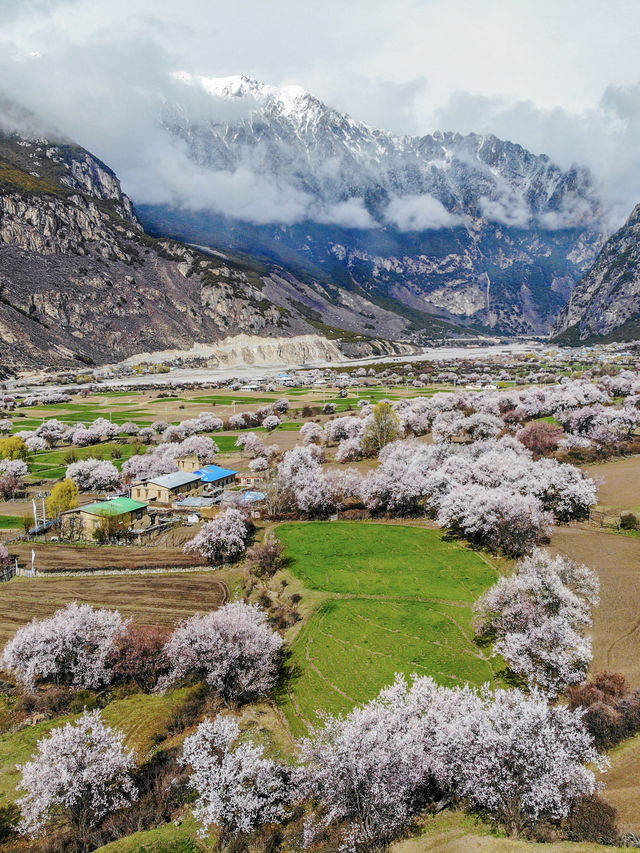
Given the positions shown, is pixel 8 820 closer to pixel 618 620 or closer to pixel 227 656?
pixel 227 656

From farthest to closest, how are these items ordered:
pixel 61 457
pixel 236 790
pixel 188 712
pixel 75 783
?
pixel 61 457
pixel 188 712
pixel 75 783
pixel 236 790

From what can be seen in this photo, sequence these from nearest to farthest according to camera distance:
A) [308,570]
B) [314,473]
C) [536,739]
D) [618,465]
→ [536,739]
[308,570]
[314,473]
[618,465]

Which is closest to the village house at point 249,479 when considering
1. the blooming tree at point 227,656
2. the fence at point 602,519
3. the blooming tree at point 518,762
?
the fence at point 602,519

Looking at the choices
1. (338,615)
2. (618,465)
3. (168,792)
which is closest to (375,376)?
(618,465)

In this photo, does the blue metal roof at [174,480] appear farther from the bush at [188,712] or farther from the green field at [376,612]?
the bush at [188,712]

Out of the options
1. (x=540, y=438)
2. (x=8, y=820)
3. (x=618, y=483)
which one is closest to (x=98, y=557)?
(x=8, y=820)

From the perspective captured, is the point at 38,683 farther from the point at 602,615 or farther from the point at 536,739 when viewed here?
the point at 602,615
